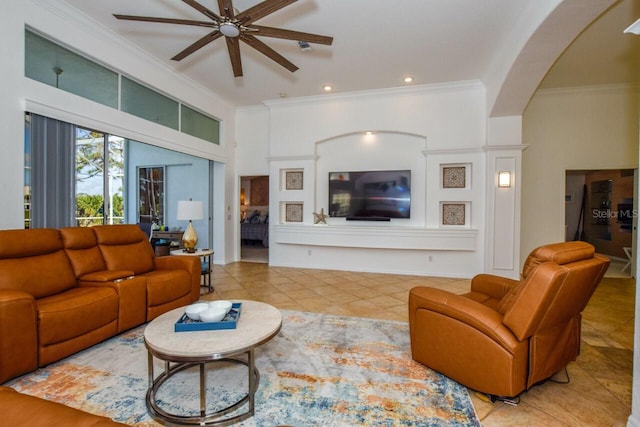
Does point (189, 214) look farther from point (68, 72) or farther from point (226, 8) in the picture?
point (226, 8)

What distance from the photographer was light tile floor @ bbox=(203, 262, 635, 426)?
1.80 meters

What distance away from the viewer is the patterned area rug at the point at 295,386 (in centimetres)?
174

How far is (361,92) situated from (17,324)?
5.52 m

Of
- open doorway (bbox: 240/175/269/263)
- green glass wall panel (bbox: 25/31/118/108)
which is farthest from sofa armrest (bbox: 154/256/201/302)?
open doorway (bbox: 240/175/269/263)

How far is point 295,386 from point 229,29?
9.73ft

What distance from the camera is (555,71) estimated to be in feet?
15.5

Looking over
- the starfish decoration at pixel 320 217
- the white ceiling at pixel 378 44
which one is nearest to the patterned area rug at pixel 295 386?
the starfish decoration at pixel 320 217

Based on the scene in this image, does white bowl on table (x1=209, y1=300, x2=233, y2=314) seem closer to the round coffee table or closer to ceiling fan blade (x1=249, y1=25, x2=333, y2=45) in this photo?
the round coffee table

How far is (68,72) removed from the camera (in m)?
3.47

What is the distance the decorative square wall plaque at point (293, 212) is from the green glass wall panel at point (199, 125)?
79.2 inches

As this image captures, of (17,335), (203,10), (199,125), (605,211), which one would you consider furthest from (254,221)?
(605,211)

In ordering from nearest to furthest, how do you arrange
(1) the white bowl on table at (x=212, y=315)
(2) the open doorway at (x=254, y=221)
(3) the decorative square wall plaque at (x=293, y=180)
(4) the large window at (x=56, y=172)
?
1. (1) the white bowl on table at (x=212, y=315)
2. (4) the large window at (x=56, y=172)
3. (3) the decorative square wall plaque at (x=293, y=180)
4. (2) the open doorway at (x=254, y=221)

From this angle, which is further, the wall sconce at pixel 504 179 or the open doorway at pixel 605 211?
the open doorway at pixel 605 211

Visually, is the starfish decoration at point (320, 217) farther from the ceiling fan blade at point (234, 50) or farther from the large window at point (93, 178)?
the large window at point (93, 178)
